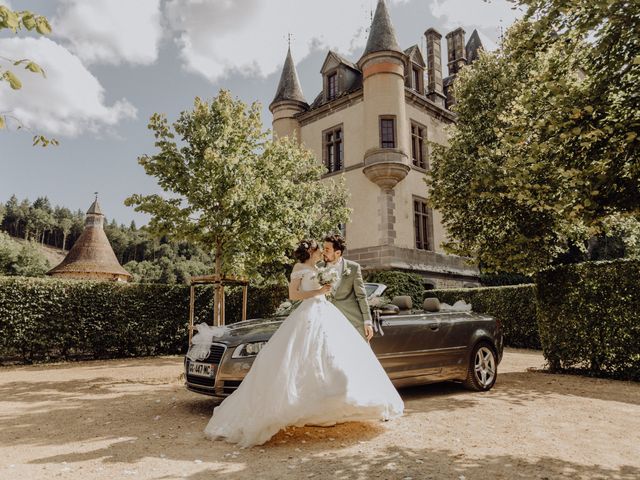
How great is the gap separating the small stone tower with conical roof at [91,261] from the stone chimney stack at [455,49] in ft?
99.9

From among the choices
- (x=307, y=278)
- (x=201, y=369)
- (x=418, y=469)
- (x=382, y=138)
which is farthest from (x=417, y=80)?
(x=418, y=469)

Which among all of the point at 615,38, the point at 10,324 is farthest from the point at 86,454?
the point at 10,324

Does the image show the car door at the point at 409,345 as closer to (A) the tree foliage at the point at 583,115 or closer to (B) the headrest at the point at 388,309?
Result: (B) the headrest at the point at 388,309

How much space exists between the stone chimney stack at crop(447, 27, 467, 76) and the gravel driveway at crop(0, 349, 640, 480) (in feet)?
91.4

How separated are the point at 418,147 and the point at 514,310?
10800mm

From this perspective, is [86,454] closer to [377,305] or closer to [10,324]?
[377,305]

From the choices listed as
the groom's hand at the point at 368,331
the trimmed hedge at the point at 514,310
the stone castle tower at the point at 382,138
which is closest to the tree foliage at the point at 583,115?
the groom's hand at the point at 368,331

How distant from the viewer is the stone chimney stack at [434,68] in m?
26.7

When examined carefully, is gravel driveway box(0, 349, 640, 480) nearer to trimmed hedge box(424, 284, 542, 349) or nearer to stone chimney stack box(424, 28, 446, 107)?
trimmed hedge box(424, 284, 542, 349)

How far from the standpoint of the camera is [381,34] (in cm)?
2175

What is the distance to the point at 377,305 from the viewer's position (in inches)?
→ 264

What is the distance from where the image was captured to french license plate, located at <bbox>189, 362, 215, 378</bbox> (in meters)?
5.73

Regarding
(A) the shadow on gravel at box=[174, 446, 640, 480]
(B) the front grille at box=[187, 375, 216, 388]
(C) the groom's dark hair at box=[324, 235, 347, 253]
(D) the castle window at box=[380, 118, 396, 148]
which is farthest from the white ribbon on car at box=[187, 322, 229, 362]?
(D) the castle window at box=[380, 118, 396, 148]

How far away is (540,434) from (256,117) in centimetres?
961
